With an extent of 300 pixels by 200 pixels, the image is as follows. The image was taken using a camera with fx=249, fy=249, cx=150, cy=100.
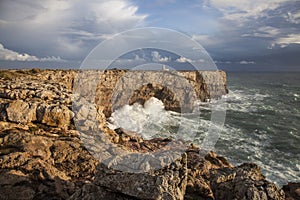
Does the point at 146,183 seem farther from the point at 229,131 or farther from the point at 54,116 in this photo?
the point at 229,131

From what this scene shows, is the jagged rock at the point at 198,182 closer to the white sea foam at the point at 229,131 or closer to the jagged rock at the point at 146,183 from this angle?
the jagged rock at the point at 146,183

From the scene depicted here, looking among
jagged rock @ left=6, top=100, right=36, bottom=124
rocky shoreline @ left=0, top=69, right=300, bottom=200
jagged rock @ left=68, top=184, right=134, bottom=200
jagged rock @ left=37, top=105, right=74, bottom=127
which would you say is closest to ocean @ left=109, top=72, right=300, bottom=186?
rocky shoreline @ left=0, top=69, right=300, bottom=200

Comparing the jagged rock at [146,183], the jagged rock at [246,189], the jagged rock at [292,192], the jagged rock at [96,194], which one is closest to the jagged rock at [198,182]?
the jagged rock at [246,189]

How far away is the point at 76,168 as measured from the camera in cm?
1308

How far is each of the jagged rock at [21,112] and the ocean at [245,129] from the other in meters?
23.3

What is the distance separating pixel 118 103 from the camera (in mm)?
58250

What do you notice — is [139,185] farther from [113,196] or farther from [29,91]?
[29,91]

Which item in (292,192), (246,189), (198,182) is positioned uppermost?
(246,189)

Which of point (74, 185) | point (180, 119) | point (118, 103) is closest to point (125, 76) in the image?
point (118, 103)

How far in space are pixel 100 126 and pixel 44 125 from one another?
386 centimetres

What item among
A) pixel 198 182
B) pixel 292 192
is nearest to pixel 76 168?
pixel 198 182

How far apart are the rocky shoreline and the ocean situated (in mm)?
15835

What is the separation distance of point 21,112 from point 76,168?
678cm

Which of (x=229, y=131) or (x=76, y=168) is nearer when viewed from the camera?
(x=76, y=168)
